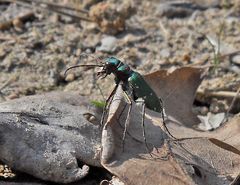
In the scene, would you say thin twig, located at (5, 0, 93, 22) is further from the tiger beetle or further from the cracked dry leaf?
the cracked dry leaf

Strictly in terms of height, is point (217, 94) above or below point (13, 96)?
above

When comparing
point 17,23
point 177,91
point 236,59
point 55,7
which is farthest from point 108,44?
point 177,91

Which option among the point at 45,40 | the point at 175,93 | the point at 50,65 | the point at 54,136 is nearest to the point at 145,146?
the point at 54,136

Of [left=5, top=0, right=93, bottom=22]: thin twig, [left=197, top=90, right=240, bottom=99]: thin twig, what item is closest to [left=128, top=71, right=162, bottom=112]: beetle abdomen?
[left=197, top=90, right=240, bottom=99]: thin twig

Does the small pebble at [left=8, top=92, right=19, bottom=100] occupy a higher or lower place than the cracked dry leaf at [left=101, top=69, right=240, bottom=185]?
lower

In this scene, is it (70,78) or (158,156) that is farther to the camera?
(70,78)

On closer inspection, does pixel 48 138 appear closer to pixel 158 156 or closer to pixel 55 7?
pixel 158 156

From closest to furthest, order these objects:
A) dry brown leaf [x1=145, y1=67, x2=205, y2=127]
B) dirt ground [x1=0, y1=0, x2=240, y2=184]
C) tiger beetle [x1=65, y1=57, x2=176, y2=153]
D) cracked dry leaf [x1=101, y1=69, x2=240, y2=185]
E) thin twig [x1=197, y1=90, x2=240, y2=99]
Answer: cracked dry leaf [x1=101, y1=69, x2=240, y2=185]
tiger beetle [x1=65, y1=57, x2=176, y2=153]
dry brown leaf [x1=145, y1=67, x2=205, y2=127]
thin twig [x1=197, y1=90, x2=240, y2=99]
dirt ground [x1=0, y1=0, x2=240, y2=184]

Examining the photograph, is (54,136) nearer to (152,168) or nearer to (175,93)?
(152,168)
